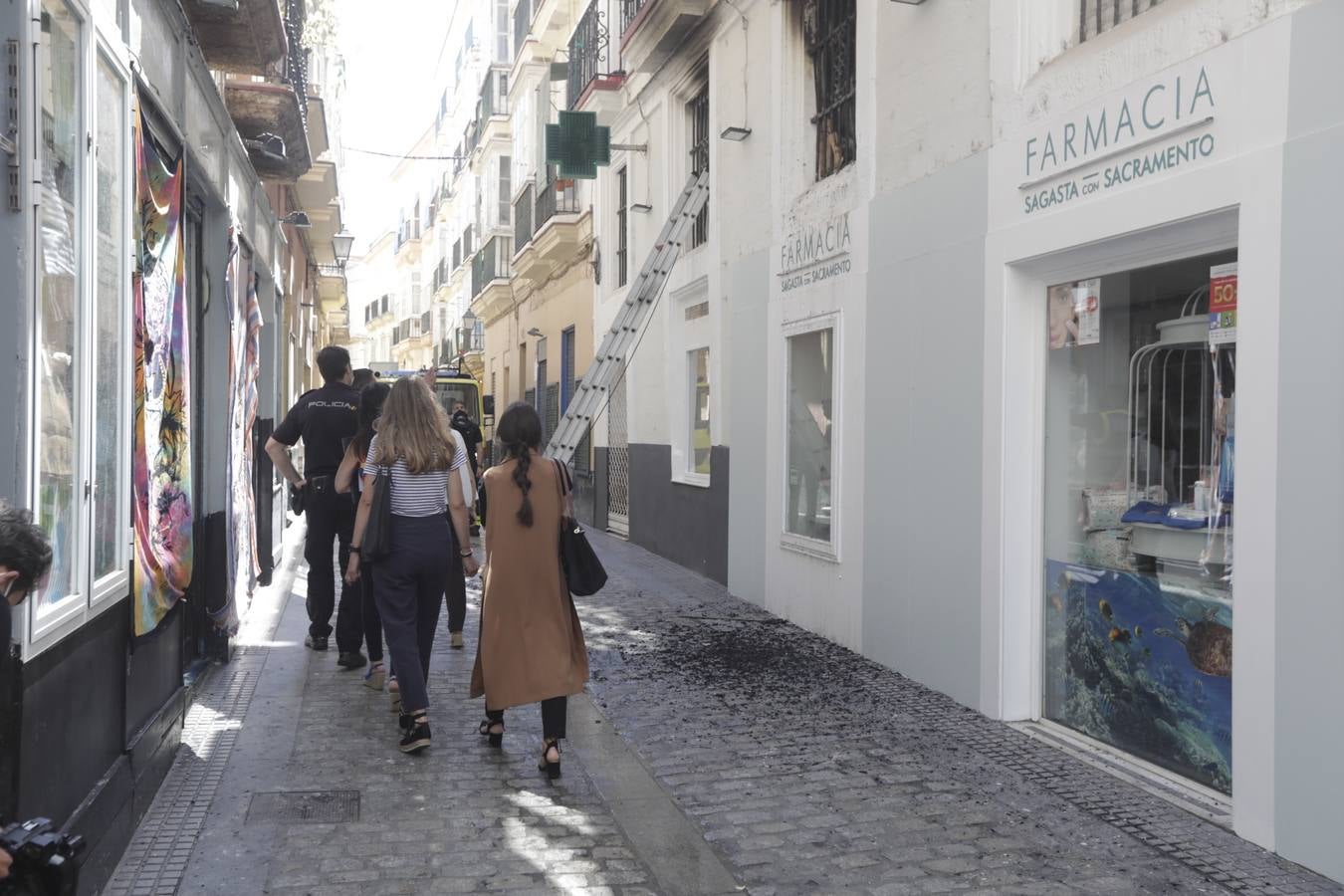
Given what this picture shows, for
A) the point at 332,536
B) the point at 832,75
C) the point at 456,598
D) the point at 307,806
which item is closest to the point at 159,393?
the point at 307,806

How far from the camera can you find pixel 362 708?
267 inches

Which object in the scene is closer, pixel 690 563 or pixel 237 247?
pixel 237 247

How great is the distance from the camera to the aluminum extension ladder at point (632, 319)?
10727 mm

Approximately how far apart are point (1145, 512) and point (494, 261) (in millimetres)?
23664

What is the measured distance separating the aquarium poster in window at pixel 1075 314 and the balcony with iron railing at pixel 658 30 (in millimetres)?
6812

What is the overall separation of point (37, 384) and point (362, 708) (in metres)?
3.71

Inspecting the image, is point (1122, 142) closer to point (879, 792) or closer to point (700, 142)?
point (879, 792)

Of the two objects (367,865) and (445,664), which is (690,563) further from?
(367,865)

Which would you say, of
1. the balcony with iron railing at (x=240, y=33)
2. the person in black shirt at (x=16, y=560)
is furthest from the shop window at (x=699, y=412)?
the person in black shirt at (x=16, y=560)

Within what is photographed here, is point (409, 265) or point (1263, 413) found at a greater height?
point (409, 265)

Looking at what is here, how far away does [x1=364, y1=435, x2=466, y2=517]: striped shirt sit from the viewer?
6039mm

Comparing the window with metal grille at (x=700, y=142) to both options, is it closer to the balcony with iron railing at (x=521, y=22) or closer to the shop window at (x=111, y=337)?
the shop window at (x=111, y=337)

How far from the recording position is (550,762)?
221 inches

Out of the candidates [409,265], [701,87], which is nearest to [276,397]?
[701,87]
